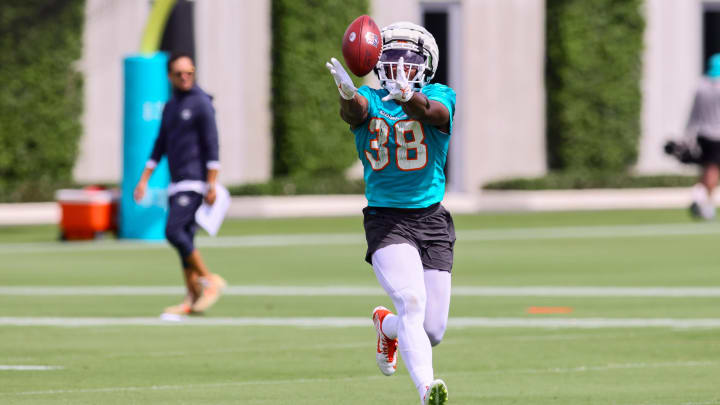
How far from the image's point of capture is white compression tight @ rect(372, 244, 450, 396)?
24.2ft

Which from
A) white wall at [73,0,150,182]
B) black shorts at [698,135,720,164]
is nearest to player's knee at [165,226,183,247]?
black shorts at [698,135,720,164]

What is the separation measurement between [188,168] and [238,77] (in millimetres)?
14937

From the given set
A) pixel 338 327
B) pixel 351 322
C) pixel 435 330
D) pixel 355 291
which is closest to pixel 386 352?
pixel 435 330

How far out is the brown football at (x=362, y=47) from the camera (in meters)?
7.60

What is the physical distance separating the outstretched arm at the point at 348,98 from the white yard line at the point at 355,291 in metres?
5.87

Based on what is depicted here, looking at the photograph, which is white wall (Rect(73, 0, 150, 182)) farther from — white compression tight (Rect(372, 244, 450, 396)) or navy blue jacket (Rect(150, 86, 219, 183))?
white compression tight (Rect(372, 244, 450, 396))

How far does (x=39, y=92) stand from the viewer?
25.3 metres

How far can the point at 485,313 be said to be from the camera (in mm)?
12070

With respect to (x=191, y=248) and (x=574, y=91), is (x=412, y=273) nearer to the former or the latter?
(x=191, y=248)

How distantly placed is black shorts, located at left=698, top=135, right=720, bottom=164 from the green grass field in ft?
9.38

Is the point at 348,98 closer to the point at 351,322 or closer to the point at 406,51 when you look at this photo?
the point at 406,51

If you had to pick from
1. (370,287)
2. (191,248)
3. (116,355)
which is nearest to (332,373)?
(116,355)

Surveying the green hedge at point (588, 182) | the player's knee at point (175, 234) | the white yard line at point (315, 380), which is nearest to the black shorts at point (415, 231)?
the white yard line at point (315, 380)

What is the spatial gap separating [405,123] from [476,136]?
67.0 ft
